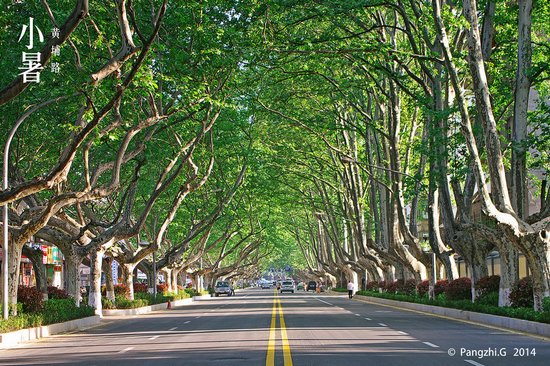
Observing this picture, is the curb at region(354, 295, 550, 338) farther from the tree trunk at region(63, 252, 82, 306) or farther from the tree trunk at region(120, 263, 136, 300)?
the tree trunk at region(63, 252, 82, 306)

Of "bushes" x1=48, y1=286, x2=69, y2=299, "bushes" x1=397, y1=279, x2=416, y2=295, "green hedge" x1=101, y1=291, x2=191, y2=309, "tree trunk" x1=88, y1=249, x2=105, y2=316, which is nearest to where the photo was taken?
"tree trunk" x1=88, y1=249, x2=105, y2=316

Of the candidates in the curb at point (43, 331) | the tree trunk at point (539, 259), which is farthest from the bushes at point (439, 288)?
the curb at point (43, 331)

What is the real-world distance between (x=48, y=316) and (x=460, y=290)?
57.0 feet

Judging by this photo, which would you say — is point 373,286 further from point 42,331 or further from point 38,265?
point 42,331

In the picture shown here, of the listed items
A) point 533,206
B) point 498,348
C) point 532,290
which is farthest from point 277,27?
point 533,206

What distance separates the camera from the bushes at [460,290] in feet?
117

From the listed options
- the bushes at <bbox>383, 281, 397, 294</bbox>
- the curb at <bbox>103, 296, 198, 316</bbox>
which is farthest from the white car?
the bushes at <bbox>383, 281, 397, 294</bbox>

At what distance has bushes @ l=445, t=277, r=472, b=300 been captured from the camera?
117ft

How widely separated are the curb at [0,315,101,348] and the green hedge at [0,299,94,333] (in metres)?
0.23

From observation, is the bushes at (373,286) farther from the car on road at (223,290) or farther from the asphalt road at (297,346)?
the asphalt road at (297,346)

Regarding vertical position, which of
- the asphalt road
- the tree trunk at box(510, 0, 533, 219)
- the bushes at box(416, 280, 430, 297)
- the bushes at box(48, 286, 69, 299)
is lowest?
the asphalt road

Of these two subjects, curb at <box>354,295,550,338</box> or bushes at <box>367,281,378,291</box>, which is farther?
bushes at <box>367,281,378,291</box>

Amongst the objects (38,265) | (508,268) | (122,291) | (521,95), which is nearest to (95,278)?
(38,265)

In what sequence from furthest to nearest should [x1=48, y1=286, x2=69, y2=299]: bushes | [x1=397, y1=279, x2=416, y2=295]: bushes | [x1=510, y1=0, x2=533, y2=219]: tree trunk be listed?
[x1=397, y1=279, x2=416, y2=295]: bushes → [x1=48, y1=286, x2=69, y2=299]: bushes → [x1=510, y1=0, x2=533, y2=219]: tree trunk
